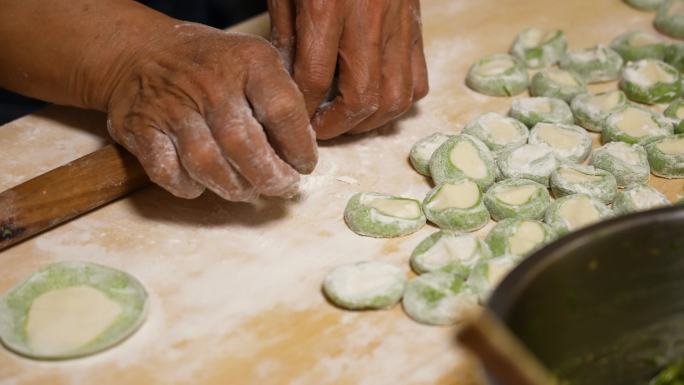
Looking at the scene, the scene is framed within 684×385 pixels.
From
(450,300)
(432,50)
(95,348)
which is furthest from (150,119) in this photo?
(432,50)

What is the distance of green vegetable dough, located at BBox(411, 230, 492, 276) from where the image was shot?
4.75 feet

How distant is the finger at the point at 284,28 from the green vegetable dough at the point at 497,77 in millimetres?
546

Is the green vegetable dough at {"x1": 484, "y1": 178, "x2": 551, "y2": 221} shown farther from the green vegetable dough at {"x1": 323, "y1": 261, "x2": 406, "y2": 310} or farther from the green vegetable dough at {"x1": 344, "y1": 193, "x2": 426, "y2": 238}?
the green vegetable dough at {"x1": 323, "y1": 261, "x2": 406, "y2": 310}

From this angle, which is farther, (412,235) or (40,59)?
(40,59)

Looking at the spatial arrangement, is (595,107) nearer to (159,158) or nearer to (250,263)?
(250,263)

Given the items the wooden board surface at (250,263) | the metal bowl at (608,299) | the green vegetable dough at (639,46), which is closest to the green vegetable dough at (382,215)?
the wooden board surface at (250,263)

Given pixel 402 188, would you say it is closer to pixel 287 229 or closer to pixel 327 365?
pixel 287 229

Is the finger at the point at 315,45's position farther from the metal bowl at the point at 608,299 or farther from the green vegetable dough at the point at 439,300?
the metal bowl at the point at 608,299

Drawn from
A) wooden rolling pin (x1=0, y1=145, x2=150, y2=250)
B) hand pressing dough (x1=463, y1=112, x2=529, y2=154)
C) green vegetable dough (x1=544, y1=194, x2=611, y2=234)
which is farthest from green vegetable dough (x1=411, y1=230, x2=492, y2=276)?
wooden rolling pin (x1=0, y1=145, x2=150, y2=250)

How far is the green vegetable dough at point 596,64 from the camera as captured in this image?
2102 millimetres

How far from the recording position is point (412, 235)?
161cm

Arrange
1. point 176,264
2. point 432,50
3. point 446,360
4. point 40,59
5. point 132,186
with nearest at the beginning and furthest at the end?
1. point 446,360
2. point 176,264
3. point 132,186
4. point 40,59
5. point 432,50

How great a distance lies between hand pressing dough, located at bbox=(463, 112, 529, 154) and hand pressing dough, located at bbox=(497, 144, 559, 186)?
43mm

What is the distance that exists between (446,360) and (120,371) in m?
0.54
